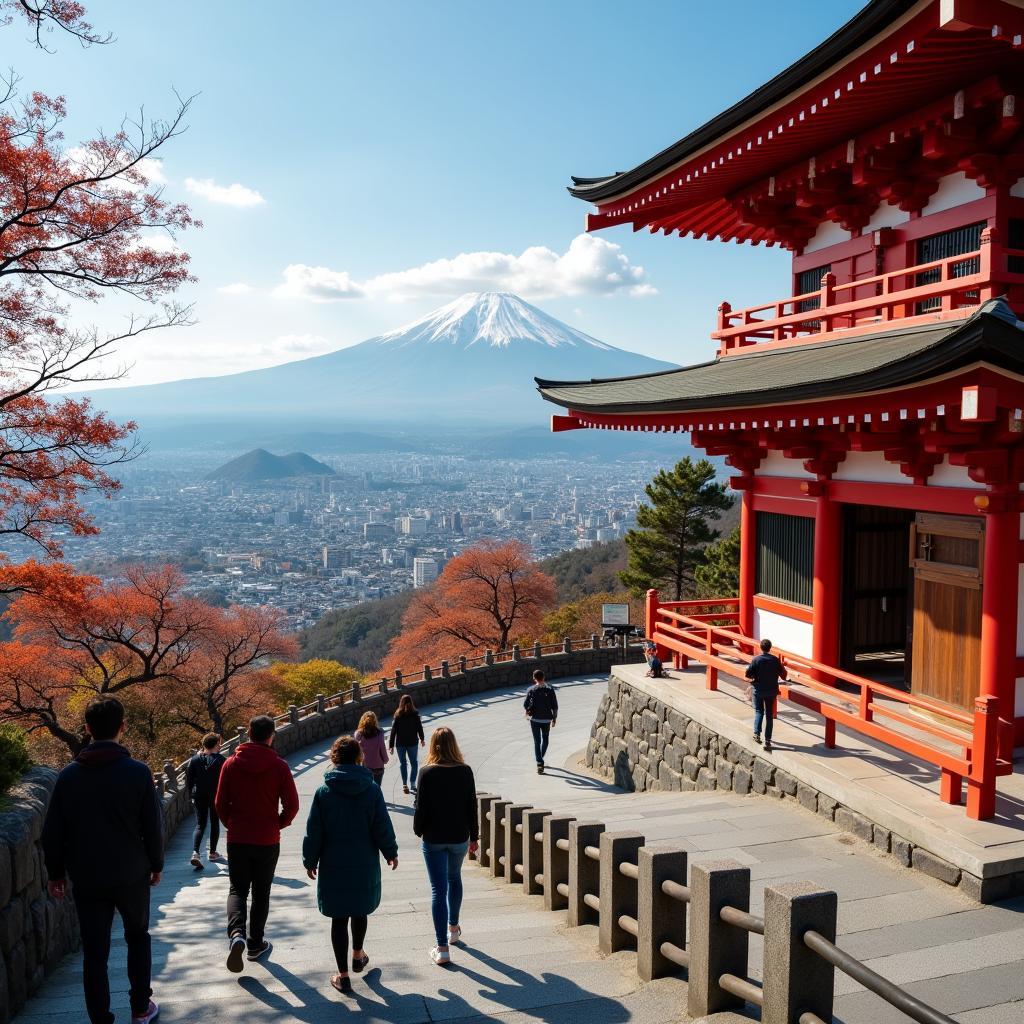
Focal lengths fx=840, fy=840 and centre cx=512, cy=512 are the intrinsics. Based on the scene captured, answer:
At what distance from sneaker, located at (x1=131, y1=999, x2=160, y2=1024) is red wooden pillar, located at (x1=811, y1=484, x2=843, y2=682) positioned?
26.0ft

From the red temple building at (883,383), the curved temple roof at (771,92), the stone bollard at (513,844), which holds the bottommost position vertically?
the stone bollard at (513,844)

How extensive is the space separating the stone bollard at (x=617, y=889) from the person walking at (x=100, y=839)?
7.87ft

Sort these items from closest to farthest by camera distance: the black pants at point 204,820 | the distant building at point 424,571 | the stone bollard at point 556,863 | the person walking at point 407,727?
the stone bollard at point 556,863
the black pants at point 204,820
the person walking at point 407,727
the distant building at point 424,571

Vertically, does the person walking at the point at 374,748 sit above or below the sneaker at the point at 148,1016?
below

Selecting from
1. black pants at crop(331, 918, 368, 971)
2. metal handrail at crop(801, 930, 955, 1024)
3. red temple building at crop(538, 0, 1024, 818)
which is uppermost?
red temple building at crop(538, 0, 1024, 818)

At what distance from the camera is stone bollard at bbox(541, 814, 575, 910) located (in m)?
5.92

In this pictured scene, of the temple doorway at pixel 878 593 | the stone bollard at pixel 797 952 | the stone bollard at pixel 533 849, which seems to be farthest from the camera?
the temple doorway at pixel 878 593

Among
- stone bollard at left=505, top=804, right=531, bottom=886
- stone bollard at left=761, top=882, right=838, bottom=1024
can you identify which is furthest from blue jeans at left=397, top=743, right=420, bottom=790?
stone bollard at left=761, top=882, right=838, bottom=1024

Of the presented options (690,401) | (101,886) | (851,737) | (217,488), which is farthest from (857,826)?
(217,488)

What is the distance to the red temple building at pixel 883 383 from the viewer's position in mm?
6719

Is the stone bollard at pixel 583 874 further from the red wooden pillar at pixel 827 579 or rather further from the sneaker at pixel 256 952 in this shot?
the red wooden pillar at pixel 827 579

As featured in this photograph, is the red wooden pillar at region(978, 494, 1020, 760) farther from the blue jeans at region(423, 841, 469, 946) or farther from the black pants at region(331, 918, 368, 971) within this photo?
the black pants at region(331, 918, 368, 971)

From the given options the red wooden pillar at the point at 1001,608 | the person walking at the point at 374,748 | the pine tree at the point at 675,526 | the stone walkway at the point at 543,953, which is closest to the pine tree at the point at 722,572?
the pine tree at the point at 675,526

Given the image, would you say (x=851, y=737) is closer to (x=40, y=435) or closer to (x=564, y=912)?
(x=564, y=912)
